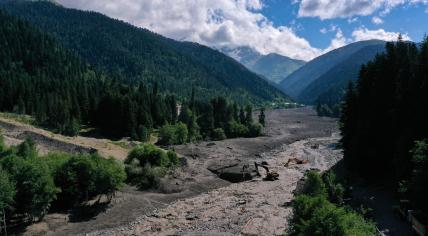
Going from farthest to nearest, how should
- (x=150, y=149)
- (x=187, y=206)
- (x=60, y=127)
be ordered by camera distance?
1. (x=60, y=127)
2. (x=150, y=149)
3. (x=187, y=206)

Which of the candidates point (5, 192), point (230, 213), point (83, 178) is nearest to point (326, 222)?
point (230, 213)

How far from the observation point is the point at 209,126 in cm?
15500

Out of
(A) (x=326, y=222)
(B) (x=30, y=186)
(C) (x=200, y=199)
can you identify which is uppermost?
(B) (x=30, y=186)

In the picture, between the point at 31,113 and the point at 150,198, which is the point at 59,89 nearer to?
the point at 31,113

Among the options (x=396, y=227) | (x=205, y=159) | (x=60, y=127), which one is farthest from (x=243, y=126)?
(x=396, y=227)

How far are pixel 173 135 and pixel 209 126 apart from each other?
98.7 feet

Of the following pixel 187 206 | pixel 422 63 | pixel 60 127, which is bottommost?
pixel 187 206

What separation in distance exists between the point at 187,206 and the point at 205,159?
39.6 meters

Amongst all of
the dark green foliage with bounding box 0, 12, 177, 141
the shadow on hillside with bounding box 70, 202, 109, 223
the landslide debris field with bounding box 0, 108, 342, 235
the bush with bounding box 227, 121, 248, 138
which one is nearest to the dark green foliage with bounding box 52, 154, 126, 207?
the shadow on hillside with bounding box 70, 202, 109, 223

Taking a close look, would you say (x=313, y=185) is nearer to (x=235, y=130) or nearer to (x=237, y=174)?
(x=237, y=174)

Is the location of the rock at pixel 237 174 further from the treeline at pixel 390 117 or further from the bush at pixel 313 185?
the bush at pixel 313 185

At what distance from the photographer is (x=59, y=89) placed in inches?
6284

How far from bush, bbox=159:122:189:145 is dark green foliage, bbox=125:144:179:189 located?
35.1m

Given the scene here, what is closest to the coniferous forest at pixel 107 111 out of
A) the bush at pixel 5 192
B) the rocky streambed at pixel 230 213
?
the rocky streambed at pixel 230 213
